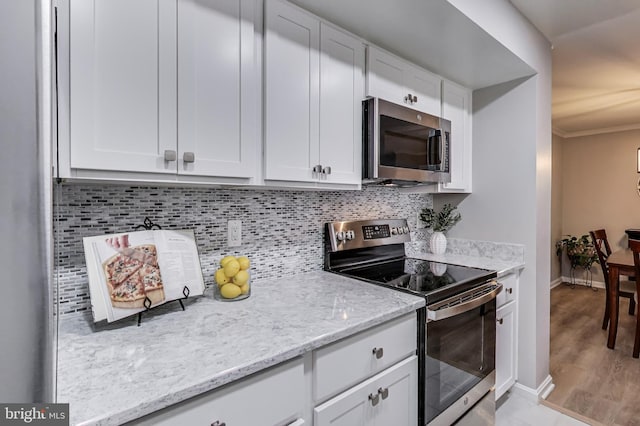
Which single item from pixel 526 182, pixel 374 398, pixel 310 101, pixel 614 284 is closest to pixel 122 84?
pixel 310 101

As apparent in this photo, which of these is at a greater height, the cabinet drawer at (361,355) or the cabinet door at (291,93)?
the cabinet door at (291,93)

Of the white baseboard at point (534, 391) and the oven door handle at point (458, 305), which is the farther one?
the white baseboard at point (534, 391)

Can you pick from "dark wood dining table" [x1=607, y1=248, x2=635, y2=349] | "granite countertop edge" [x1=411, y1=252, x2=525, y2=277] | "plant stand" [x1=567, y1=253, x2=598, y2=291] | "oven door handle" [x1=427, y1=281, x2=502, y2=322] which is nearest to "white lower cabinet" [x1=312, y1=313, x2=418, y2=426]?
Result: "oven door handle" [x1=427, y1=281, x2=502, y2=322]

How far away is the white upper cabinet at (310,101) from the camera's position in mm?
1288

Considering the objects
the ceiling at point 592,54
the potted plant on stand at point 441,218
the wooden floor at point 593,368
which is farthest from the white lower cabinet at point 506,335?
the ceiling at point 592,54

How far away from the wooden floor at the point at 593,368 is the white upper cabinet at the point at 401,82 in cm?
214

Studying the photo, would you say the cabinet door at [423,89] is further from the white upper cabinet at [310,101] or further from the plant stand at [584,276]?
the plant stand at [584,276]

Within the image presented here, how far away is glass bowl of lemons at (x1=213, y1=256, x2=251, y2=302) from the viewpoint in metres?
1.29

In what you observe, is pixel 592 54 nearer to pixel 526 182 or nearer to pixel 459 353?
pixel 526 182

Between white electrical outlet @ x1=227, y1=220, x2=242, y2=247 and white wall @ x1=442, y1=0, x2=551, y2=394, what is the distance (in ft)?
5.94

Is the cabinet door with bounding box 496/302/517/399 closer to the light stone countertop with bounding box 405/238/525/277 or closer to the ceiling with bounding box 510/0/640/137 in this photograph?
the light stone countertop with bounding box 405/238/525/277

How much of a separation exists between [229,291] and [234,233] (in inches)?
11.7

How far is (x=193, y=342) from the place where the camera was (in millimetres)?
935

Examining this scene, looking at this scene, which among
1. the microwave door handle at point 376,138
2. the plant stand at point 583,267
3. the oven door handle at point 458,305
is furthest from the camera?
the plant stand at point 583,267
